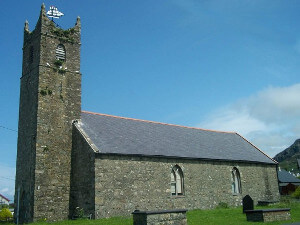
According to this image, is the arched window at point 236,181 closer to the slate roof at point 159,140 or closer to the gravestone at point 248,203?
the slate roof at point 159,140

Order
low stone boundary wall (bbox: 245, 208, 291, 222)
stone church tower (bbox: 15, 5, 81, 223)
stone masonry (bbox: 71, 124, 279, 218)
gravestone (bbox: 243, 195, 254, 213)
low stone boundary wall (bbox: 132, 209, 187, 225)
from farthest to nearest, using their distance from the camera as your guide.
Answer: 1. stone church tower (bbox: 15, 5, 81, 223)
2. stone masonry (bbox: 71, 124, 279, 218)
3. gravestone (bbox: 243, 195, 254, 213)
4. low stone boundary wall (bbox: 245, 208, 291, 222)
5. low stone boundary wall (bbox: 132, 209, 187, 225)

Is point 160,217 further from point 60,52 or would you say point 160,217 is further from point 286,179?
point 286,179

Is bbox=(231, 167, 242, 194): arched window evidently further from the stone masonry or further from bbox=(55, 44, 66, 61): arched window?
bbox=(55, 44, 66, 61): arched window

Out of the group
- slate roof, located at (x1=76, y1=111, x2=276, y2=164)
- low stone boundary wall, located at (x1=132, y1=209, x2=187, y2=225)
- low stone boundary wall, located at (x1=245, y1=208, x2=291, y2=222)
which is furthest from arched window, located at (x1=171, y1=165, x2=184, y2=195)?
low stone boundary wall, located at (x1=132, y1=209, x2=187, y2=225)

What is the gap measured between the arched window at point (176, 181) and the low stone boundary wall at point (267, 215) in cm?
900

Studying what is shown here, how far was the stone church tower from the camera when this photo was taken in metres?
23.5

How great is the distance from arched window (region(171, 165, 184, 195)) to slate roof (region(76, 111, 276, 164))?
1.25 meters

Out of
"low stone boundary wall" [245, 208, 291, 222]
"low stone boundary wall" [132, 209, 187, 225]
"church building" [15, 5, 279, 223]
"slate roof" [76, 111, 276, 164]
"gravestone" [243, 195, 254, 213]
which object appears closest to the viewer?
"low stone boundary wall" [132, 209, 187, 225]

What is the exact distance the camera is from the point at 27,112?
26.3 metres

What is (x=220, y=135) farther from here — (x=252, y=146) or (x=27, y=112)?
(x=27, y=112)

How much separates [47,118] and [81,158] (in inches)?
161

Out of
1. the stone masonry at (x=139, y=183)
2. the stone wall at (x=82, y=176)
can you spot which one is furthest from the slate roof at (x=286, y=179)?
the stone wall at (x=82, y=176)

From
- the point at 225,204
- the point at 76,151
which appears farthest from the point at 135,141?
the point at 225,204

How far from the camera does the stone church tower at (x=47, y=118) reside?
23.5 metres
